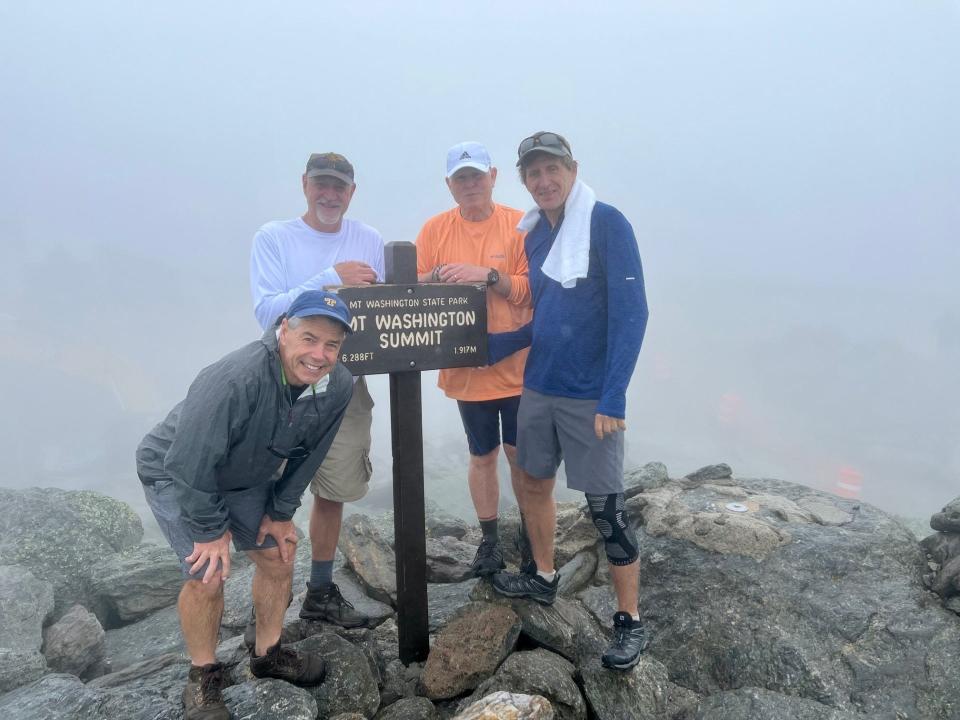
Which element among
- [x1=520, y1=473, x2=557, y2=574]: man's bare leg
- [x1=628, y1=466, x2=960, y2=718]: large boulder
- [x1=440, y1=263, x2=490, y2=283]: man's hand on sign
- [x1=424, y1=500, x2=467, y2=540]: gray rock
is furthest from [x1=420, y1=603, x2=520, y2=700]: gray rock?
[x1=424, y1=500, x2=467, y2=540]: gray rock

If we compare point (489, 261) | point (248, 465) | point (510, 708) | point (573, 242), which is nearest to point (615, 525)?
point (510, 708)

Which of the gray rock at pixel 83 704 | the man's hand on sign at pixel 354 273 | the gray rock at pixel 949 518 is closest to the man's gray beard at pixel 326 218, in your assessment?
the man's hand on sign at pixel 354 273

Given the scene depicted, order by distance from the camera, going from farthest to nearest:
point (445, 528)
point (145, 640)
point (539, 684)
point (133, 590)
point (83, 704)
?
point (445, 528) → point (133, 590) → point (145, 640) → point (539, 684) → point (83, 704)

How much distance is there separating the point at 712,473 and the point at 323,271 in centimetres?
501

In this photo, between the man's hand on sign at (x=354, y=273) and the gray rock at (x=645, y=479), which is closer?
the man's hand on sign at (x=354, y=273)

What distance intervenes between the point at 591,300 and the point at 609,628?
275cm

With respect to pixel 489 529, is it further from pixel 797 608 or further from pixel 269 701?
pixel 797 608

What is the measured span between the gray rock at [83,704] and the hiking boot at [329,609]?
3.84 ft

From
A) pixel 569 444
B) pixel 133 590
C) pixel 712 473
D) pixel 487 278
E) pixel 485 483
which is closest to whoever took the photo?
pixel 569 444

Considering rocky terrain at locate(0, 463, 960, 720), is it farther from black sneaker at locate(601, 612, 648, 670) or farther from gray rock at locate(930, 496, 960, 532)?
black sneaker at locate(601, 612, 648, 670)

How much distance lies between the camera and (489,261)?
17.6 ft

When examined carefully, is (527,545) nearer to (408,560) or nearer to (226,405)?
(408,560)

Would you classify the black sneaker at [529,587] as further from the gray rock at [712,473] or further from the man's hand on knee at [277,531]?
the gray rock at [712,473]

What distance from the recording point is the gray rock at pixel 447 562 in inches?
255
